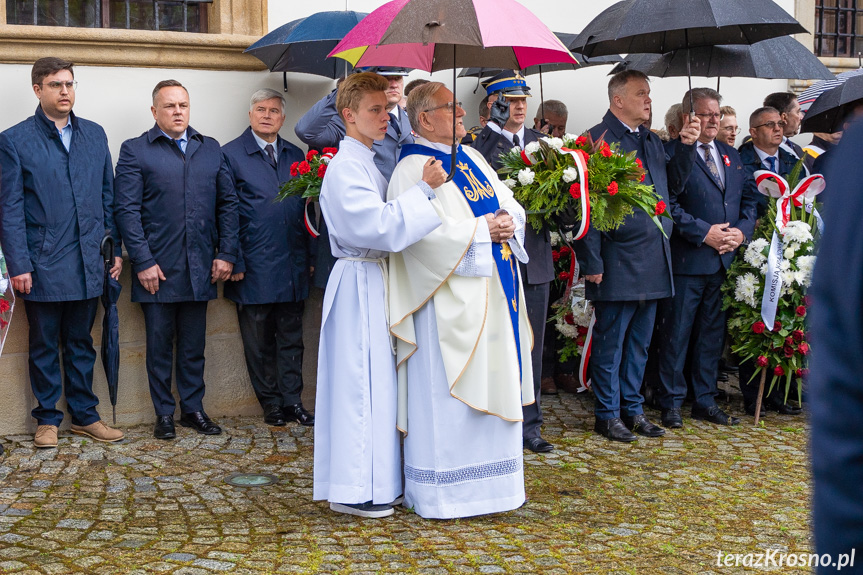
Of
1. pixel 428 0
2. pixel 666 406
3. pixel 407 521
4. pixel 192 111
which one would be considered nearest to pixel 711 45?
pixel 666 406

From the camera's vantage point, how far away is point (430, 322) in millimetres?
4957

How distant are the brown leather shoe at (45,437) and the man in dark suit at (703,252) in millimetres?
3849

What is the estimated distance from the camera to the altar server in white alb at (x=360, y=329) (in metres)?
4.87

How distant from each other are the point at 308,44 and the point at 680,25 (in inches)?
102

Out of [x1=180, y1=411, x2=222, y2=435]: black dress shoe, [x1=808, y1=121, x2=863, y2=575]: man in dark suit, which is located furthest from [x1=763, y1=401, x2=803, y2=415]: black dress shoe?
[x1=808, y1=121, x2=863, y2=575]: man in dark suit

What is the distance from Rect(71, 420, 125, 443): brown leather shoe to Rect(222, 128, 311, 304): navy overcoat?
1155 millimetres

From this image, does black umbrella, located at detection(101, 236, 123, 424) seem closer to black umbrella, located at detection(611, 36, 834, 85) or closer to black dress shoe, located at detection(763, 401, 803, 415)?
black umbrella, located at detection(611, 36, 834, 85)

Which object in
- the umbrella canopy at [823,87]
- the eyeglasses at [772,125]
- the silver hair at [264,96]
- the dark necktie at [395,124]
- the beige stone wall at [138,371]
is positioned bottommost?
the beige stone wall at [138,371]

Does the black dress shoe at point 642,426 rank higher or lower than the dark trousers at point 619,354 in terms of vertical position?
lower

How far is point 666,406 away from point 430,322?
270 centimetres

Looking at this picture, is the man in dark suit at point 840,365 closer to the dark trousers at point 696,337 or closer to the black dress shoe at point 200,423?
the black dress shoe at point 200,423

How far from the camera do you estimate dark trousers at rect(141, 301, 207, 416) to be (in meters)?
6.69

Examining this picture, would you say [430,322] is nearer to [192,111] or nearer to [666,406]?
[666,406]

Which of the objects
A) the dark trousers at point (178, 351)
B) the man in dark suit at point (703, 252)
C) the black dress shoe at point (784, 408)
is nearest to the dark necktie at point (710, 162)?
the man in dark suit at point (703, 252)
